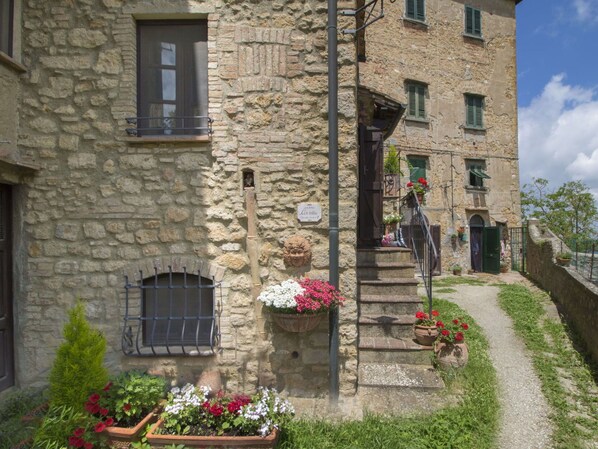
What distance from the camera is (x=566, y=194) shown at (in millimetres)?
23250

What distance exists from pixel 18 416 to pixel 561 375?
6.18 m

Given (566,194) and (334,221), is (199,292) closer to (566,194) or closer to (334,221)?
(334,221)

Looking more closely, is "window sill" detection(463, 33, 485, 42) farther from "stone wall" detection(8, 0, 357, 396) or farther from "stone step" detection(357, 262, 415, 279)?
"stone wall" detection(8, 0, 357, 396)

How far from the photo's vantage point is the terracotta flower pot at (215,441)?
3.00 meters

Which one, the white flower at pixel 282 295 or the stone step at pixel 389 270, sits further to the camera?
the stone step at pixel 389 270

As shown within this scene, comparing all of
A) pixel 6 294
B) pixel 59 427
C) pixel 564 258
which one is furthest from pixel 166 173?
pixel 564 258

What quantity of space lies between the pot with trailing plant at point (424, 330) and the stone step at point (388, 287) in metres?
0.70

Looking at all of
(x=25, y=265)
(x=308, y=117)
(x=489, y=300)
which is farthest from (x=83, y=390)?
(x=489, y=300)

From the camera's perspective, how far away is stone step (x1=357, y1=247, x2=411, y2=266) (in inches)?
230

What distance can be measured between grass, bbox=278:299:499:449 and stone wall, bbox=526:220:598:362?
266cm

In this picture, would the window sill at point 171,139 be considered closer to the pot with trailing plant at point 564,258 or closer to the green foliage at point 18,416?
the green foliage at point 18,416

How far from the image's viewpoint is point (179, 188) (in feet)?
12.8

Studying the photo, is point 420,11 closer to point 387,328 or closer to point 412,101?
point 412,101

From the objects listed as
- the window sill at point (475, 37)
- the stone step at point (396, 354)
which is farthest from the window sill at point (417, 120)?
the stone step at point (396, 354)
